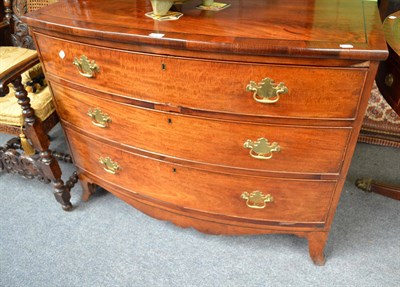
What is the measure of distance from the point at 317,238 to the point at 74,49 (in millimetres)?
1240

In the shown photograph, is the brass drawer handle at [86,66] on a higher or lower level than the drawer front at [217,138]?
higher

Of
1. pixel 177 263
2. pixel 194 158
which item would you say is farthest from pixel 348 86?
pixel 177 263

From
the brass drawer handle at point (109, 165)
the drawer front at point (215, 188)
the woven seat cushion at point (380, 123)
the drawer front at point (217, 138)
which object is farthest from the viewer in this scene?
the woven seat cushion at point (380, 123)

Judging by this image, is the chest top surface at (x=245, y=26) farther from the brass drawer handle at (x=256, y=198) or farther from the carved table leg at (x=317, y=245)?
the carved table leg at (x=317, y=245)

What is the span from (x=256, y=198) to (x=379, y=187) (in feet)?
2.97

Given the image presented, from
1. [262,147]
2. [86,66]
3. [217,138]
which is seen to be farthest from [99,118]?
[262,147]

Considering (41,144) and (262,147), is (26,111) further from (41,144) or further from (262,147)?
(262,147)

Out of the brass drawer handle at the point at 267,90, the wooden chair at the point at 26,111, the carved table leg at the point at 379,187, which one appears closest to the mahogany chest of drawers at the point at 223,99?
the brass drawer handle at the point at 267,90

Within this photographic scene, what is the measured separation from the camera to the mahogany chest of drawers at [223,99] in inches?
39.8

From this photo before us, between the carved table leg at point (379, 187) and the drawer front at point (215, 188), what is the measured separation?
66 cm

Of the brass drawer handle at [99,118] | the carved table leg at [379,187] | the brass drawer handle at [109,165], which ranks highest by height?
the brass drawer handle at [99,118]

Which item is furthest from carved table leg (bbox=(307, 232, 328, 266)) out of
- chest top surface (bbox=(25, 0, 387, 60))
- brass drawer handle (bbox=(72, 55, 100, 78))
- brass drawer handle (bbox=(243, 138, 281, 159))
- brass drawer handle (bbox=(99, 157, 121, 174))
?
brass drawer handle (bbox=(72, 55, 100, 78))

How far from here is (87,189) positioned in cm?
183

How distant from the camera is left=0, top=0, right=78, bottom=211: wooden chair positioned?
148 cm
